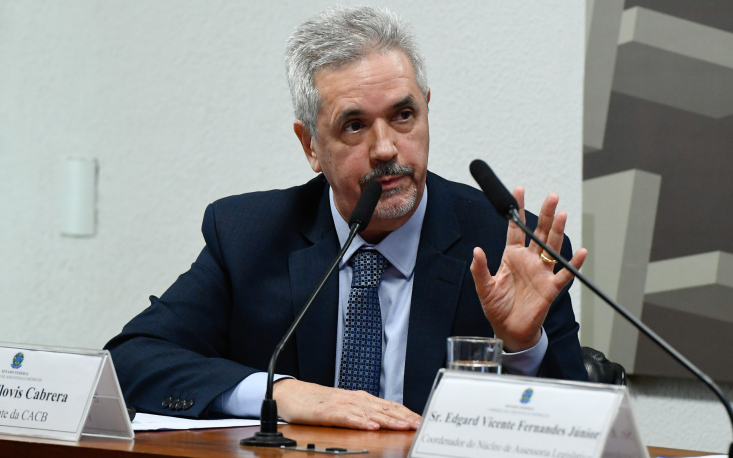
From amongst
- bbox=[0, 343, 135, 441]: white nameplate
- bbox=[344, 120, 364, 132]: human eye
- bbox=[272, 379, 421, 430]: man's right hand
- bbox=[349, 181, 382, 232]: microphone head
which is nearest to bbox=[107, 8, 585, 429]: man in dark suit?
bbox=[344, 120, 364, 132]: human eye

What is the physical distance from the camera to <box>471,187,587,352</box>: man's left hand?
1.62m

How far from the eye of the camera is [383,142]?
186 cm

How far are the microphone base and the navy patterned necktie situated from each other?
0.63 metres

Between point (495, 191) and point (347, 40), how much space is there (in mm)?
735

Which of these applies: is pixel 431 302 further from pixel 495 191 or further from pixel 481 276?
pixel 495 191

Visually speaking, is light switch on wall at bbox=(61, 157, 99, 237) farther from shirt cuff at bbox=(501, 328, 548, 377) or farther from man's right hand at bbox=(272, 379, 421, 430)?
shirt cuff at bbox=(501, 328, 548, 377)

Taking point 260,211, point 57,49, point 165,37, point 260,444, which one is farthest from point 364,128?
point 57,49

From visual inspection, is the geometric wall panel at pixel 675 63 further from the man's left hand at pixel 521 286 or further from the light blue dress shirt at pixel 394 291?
the man's left hand at pixel 521 286

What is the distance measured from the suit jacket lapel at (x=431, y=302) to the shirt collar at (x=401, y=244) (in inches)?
0.8

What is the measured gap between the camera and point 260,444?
1.19 meters

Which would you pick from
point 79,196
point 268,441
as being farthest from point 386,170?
point 79,196

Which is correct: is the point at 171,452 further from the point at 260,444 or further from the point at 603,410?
the point at 603,410

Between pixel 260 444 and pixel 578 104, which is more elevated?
pixel 578 104

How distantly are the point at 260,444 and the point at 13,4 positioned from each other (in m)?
2.49
